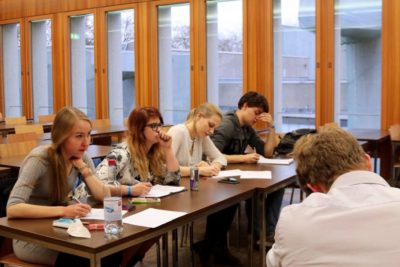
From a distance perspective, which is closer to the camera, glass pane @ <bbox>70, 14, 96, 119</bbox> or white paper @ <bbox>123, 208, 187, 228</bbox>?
white paper @ <bbox>123, 208, 187, 228</bbox>

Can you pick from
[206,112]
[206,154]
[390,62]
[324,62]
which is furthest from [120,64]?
[206,112]

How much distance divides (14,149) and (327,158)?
12.0 feet

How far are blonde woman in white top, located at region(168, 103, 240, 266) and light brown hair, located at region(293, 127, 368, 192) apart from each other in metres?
1.98

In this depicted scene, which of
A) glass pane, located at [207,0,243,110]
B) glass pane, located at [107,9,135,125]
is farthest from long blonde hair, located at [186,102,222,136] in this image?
glass pane, located at [107,9,135,125]

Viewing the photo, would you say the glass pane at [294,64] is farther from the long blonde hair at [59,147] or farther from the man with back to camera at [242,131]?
the long blonde hair at [59,147]

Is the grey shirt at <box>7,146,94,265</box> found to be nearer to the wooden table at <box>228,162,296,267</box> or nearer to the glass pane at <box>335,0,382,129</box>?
the wooden table at <box>228,162,296,267</box>

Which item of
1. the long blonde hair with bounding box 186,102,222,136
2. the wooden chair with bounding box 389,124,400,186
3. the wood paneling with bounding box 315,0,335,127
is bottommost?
the wooden chair with bounding box 389,124,400,186

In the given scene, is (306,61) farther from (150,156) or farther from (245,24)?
(150,156)

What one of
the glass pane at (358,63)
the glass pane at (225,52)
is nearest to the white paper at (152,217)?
the glass pane at (358,63)

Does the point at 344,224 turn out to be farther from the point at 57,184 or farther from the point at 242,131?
the point at 242,131

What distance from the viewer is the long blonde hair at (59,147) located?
2.44m

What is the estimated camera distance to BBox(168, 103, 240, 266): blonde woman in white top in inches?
140

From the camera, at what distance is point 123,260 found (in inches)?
104

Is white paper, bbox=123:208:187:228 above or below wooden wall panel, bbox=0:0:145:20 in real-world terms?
below
